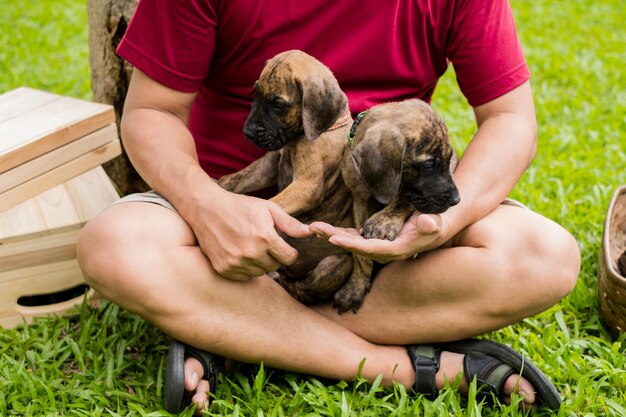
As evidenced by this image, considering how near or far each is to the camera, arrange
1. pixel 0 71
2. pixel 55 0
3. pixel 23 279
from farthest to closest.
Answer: pixel 55 0
pixel 0 71
pixel 23 279

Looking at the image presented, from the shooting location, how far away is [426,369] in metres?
3.65

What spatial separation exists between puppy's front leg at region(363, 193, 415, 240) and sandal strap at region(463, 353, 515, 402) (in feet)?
2.58

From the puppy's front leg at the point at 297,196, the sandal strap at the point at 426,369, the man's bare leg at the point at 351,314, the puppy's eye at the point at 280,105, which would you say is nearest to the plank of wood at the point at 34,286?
the man's bare leg at the point at 351,314

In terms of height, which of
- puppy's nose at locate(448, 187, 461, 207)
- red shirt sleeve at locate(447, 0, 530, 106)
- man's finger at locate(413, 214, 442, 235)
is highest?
red shirt sleeve at locate(447, 0, 530, 106)

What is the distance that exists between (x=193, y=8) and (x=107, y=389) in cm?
182

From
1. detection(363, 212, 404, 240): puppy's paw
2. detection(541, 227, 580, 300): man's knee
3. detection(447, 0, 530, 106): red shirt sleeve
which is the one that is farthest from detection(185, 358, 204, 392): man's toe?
detection(447, 0, 530, 106): red shirt sleeve

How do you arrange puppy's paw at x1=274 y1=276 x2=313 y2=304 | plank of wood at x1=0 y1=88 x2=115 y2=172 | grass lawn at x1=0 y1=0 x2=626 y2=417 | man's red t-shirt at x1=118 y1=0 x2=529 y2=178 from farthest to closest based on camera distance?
plank of wood at x1=0 y1=88 x2=115 y2=172
puppy's paw at x1=274 y1=276 x2=313 y2=304
man's red t-shirt at x1=118 y1=0 x2=529 y2=178
grass lawn at x1=0 y1=0 x2=626 y2=417

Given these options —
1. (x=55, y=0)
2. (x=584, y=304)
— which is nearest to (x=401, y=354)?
(x=584, y=304)

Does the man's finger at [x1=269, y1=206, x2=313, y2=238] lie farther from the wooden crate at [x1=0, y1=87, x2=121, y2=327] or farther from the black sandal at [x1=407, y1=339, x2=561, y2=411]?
the wooden crate at [x1=0, y1=87, x2=121, y2=327]

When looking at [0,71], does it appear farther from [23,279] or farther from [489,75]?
[489,75]

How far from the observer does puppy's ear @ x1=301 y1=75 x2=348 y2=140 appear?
3377mm

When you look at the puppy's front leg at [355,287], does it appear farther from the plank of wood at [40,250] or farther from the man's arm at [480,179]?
the plank of wood at [40,250]

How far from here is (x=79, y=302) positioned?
4320mm

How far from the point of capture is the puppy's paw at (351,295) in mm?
3766
